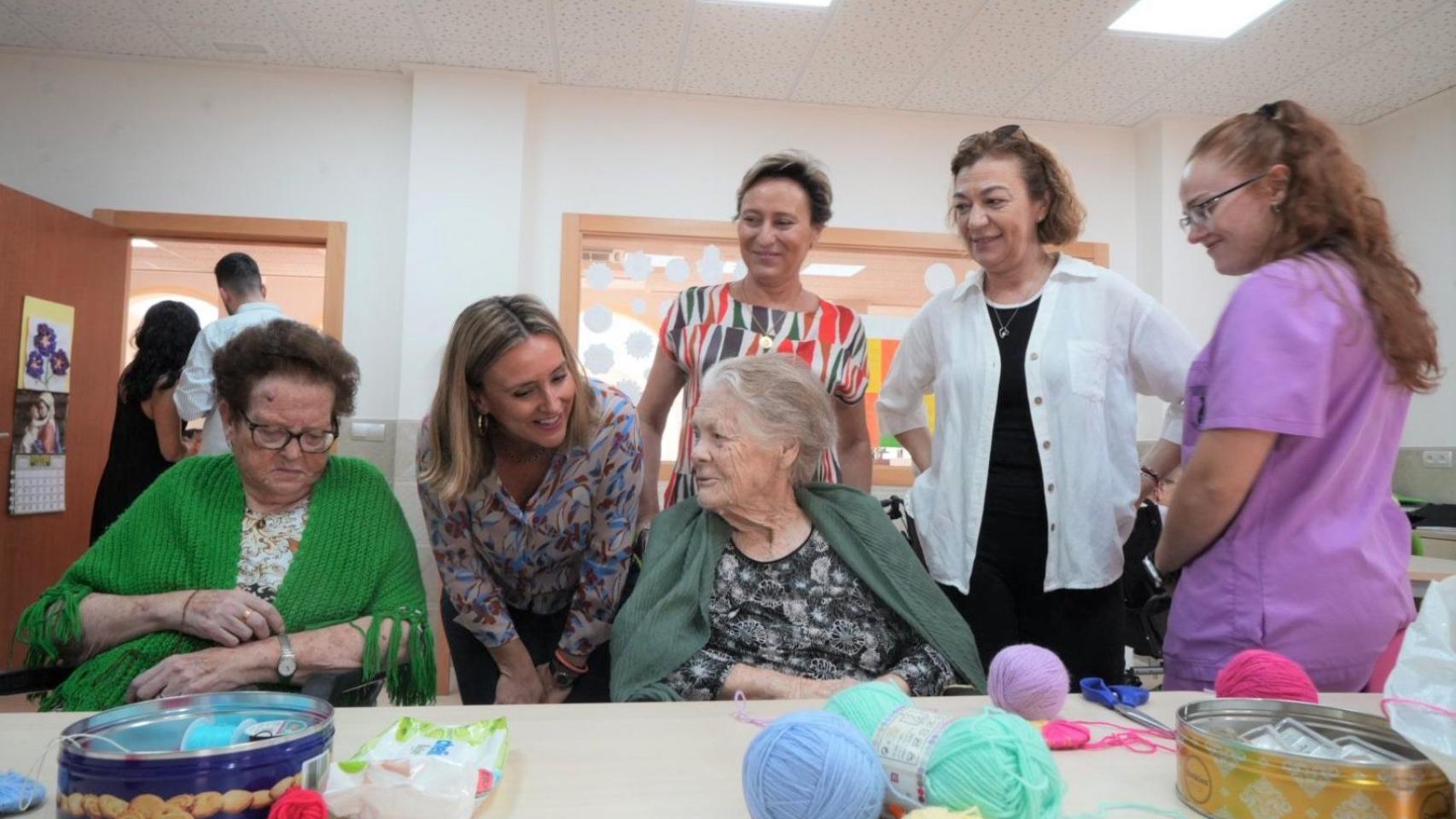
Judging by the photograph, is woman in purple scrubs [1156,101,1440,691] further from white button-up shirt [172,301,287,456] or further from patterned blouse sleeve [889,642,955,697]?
white button-up shirt [172,301,287,456]

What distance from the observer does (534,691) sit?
175cm

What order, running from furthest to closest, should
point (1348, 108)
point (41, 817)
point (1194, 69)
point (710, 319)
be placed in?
point (1348, 108) → point (1194, 69) → point (710, 319) → point (41, 817)

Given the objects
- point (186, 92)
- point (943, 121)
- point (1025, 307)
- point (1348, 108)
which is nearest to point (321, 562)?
point (1025, 307)

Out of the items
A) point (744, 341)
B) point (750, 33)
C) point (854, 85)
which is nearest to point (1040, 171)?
point (744, 341)

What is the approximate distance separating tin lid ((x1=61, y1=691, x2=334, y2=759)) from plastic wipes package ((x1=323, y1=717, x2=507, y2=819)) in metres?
0.06

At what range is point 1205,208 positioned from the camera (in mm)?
1451

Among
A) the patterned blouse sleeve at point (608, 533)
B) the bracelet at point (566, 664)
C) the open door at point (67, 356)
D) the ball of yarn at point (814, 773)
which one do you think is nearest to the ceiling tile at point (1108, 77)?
the patterned blouse sleeve at point (608, 533)

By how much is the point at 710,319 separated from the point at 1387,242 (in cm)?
127

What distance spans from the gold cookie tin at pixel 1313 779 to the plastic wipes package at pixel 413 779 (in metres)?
0.70

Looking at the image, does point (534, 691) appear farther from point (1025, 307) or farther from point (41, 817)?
point (1025, 307)

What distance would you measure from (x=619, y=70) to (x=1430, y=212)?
401 cm

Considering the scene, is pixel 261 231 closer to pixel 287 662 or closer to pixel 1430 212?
pixel 287 662

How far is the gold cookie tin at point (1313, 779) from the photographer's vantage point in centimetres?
75

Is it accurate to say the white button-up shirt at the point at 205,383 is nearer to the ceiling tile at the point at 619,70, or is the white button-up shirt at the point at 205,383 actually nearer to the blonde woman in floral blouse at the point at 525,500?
the blonde woman in floral blouse at the point at 525,500
